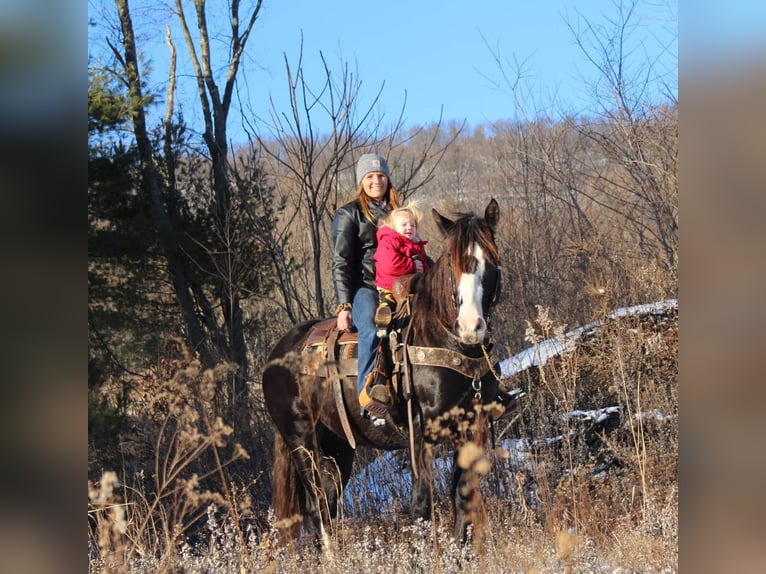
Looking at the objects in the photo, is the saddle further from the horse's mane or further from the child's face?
the child's face

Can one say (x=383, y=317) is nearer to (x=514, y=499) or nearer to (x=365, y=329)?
(x=365, y=329)

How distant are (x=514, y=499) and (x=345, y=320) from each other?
2.21m

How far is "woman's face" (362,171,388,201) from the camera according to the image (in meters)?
4.78

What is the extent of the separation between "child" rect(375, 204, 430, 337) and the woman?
111mm

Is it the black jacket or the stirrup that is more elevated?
the black jacket

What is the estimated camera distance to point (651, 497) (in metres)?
4.59

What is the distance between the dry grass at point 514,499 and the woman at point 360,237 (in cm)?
104

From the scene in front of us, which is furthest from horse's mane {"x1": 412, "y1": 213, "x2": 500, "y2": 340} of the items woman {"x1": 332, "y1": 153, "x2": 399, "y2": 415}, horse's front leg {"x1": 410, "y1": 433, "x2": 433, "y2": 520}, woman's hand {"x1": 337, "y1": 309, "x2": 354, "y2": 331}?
horse's front leg {"x1": 410, "y1": 433, "x2": 433, "y2": 520}

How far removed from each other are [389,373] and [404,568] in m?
1.16

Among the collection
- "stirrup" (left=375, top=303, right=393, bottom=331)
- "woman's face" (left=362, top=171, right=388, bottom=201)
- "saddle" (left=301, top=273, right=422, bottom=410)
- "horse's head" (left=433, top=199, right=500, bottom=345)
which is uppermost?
"woman's face" (left=362, top=171, right=388, bottom=201)

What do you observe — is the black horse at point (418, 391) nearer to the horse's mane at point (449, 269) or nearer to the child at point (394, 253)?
the horse's mane at point (449, 269)

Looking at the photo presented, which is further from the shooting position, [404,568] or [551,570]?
[404,568]
